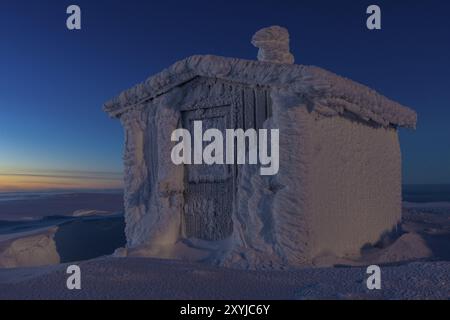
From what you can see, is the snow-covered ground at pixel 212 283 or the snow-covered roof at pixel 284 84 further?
the snow-covered roof at pixel 284 84

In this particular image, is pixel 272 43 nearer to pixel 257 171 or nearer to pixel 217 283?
pixel 257 171

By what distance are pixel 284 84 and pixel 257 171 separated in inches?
59.2

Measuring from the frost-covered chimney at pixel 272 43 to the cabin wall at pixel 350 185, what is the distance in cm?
241

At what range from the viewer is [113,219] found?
20.1m

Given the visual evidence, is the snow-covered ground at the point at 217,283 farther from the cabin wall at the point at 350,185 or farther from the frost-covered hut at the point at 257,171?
the cabin wall at the point at 350,185

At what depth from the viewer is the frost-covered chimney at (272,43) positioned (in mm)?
11258

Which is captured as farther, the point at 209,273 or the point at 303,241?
the point at 303,241

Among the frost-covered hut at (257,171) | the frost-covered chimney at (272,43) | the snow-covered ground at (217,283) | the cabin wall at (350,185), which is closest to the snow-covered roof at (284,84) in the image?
the frost-covered hut at (257,171)

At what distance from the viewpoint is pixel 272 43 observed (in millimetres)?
11297

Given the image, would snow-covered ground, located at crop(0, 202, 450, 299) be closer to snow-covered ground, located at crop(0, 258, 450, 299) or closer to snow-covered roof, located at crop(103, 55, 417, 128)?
snow-covered ground, located at crop(0, 258, 450, 299)

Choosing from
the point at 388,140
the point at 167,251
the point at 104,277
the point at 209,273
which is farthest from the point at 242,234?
the point at 388,140

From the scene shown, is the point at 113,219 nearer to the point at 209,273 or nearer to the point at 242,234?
the point at 242,234

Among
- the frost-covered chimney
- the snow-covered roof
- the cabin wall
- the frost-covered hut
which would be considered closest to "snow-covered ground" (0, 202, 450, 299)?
the frost-covered hut
